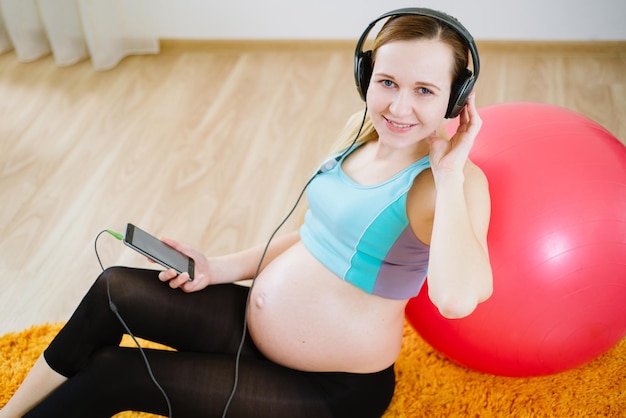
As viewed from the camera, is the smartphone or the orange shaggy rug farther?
the orange shaggy rug

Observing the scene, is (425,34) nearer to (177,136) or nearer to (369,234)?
(369,234)

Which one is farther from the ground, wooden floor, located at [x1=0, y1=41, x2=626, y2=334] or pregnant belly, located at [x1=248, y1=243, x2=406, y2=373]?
pregnant belly, located at [x1=248, y1=243, x2=406, y2=373]

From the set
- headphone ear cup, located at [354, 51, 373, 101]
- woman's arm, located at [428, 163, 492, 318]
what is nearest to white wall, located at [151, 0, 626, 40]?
headphone ear cup, located at [354, 51, 373, 101]

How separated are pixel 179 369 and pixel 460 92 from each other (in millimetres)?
706

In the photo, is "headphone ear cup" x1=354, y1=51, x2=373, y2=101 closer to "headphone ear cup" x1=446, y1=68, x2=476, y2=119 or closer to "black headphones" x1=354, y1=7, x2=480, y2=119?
"black headphones" x1=354, y1=7, x2=480, y2=119

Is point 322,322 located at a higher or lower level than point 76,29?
higher

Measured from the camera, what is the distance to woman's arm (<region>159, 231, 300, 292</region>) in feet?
4.94

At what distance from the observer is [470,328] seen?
1.57 m

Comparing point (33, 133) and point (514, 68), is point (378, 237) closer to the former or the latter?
point (33, 133)

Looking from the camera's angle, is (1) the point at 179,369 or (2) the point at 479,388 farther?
(2) the point at 479,388

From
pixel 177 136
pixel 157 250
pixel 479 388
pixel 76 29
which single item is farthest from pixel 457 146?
pixel 76 29

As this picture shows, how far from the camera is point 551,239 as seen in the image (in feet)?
4.74

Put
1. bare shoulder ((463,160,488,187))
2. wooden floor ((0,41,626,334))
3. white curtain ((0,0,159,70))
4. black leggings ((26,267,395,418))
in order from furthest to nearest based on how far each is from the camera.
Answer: white curtain ((0,0,159,70)) → wooden floor ((0,41,626,334)) → black leggings ((26,267,395,418)) → bare shoulder ((463,160,488,187))

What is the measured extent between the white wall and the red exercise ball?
175cm
